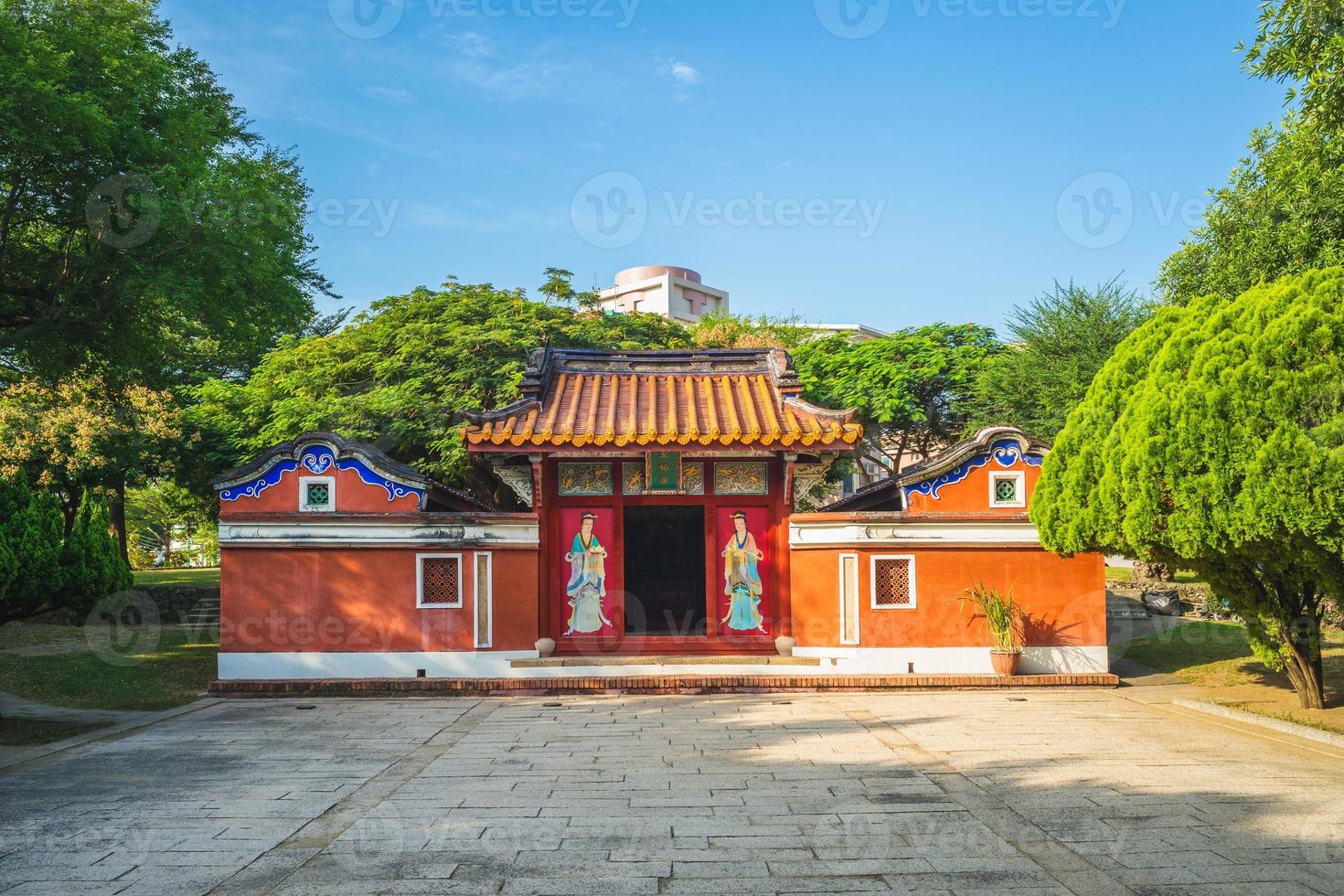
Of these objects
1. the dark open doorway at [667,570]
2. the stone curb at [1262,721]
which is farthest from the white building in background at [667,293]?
the stone curb at [1262,721]

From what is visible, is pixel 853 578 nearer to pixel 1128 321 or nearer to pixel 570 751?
pixel 570 751

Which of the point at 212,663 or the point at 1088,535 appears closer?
the point at 1088,535

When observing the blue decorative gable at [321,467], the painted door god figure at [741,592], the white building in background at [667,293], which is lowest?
the painted door god figure at [741,592]

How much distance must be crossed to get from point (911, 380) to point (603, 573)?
14.6 metres

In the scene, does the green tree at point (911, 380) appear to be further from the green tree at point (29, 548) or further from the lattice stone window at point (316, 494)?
the green tree at point (29, 548)

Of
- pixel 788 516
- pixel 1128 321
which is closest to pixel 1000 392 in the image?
pixel 1128 321

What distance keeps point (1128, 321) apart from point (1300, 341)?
14.7 meters

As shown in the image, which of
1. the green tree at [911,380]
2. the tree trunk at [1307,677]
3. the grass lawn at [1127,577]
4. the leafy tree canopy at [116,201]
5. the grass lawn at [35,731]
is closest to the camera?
the grass lawn at [35,731]

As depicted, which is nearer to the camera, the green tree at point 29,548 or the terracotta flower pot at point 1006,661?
the green tree at point 29,548

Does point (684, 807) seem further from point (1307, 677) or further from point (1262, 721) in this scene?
point (1307, 677)

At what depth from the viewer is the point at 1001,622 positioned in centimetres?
1244

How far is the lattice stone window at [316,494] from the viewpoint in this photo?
12703mm

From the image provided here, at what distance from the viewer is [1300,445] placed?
25.0ft

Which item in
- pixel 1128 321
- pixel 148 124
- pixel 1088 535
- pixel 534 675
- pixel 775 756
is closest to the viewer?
pixel 775 756
